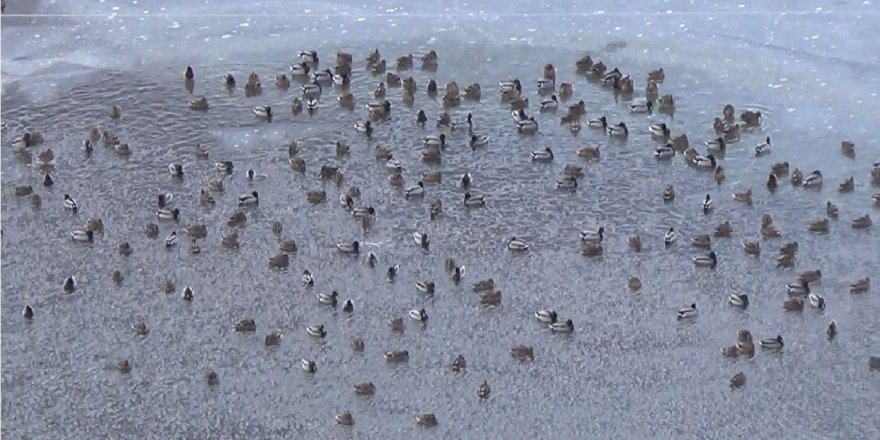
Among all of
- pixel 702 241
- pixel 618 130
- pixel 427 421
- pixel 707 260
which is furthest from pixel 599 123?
pixel 427 421

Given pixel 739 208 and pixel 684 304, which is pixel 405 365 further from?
pixel 739 208

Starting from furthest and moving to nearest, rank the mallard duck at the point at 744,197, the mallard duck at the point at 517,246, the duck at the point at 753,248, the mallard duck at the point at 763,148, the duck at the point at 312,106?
the duck at the point at 312,106
the mallard duck at the point at 763,148
the mallard duck at the point at 744,197
the mallard duck at the point at 517,246
the duck at the point at 753,248

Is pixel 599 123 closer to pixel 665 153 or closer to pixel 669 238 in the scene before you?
pixel 665 153

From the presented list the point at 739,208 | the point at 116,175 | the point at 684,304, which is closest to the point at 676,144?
the point at 739,208

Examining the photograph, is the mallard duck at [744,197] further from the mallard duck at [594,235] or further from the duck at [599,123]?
the duck at [599,123]

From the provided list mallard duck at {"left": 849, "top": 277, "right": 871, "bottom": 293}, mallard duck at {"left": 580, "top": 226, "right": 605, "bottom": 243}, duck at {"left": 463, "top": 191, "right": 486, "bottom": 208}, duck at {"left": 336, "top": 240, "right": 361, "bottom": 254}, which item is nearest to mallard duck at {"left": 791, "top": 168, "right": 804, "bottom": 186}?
mallard duck at {"left": 849, "top": 277, "right": 871, "bottom": 293}

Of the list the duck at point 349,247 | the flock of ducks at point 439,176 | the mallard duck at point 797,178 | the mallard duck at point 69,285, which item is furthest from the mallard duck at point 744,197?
the mallard duck at point 69,285
